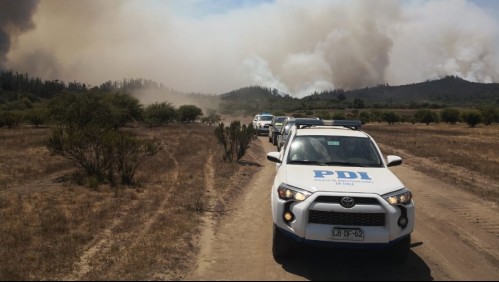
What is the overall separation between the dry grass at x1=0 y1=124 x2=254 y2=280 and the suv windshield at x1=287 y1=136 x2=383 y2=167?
99.6 inches

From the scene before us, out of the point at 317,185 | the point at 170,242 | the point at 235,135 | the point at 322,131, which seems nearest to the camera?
the point at 317,185

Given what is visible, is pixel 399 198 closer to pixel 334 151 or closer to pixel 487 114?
pixel 334 151

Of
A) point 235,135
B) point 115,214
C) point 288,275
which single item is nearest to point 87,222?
point 115,214

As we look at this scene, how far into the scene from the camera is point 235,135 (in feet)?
69.9

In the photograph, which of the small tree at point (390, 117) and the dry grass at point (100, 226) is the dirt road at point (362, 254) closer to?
the dry grass at point (100, 226)

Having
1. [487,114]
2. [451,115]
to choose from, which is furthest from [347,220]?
[451,115]

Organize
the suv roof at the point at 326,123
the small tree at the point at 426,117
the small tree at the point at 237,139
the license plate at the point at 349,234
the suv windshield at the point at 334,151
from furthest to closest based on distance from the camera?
1. the small tree at the point at 426,117
2. the small tree at the point at 237,139
3. the suv roof at the point at 326,123
4. the suv windshield at the point at 334,151
5. the license plate at the point at 349,234

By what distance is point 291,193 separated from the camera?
6.36m

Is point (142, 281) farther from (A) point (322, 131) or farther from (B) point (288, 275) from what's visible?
(A) point (322, 131)

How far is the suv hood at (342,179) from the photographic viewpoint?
6.24m

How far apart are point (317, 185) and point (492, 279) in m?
2.76

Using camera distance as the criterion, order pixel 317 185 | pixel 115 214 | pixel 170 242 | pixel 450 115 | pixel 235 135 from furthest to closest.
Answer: pixel 450 115, pixel 235 135, pixel 115 214, pixel 170 242, pixel 317 185

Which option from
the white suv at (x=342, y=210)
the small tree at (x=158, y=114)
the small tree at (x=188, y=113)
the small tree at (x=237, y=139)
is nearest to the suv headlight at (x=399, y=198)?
the white suv at (x=342, y=210)

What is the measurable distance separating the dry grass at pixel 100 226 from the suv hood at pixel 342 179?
213 centimetres
